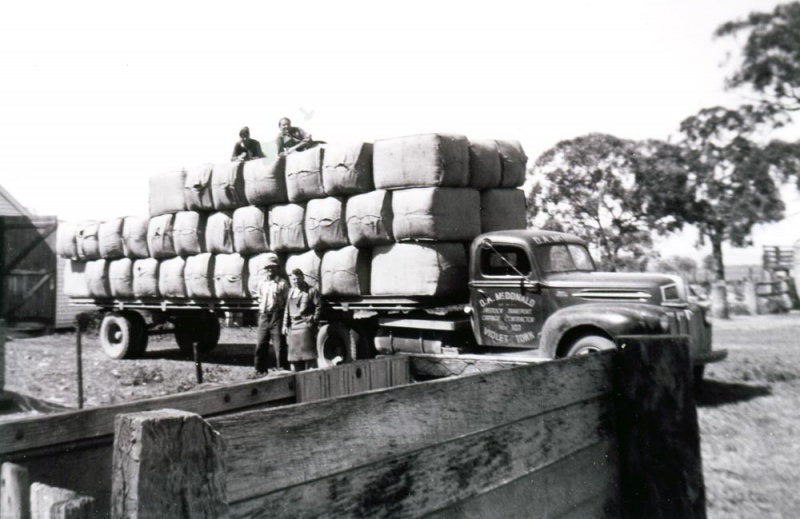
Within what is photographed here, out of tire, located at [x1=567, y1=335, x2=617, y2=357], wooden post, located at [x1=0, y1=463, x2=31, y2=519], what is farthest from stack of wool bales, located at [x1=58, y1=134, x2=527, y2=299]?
wooden post, located at [x1=0, y1=463, x2=31, y2=519]

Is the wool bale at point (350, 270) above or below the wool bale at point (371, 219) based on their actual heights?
below

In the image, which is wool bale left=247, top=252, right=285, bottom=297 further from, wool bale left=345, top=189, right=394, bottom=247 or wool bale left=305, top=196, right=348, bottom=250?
wool bale left=345, top=189, right=394, bottom=247

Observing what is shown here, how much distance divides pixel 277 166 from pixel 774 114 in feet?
20.3

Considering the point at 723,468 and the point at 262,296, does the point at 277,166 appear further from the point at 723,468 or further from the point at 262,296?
the point at 723,468

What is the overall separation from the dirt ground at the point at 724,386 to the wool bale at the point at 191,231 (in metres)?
2.01

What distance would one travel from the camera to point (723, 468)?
187 inches

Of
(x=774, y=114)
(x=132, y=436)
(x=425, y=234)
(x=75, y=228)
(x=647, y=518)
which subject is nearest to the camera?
(x=132, y=436)

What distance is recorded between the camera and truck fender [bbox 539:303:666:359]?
6.82 meters

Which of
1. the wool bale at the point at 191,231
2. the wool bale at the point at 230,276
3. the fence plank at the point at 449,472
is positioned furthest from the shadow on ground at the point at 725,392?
the wool bale at the point at 191,231

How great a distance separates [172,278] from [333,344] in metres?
3.41

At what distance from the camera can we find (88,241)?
13414 millimetres

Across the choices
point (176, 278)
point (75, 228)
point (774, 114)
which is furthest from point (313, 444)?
point (75, 228)

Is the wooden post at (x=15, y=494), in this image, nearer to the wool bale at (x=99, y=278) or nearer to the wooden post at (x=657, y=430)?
the wooden post at (x=657, y=430)

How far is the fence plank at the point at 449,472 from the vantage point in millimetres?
1234
